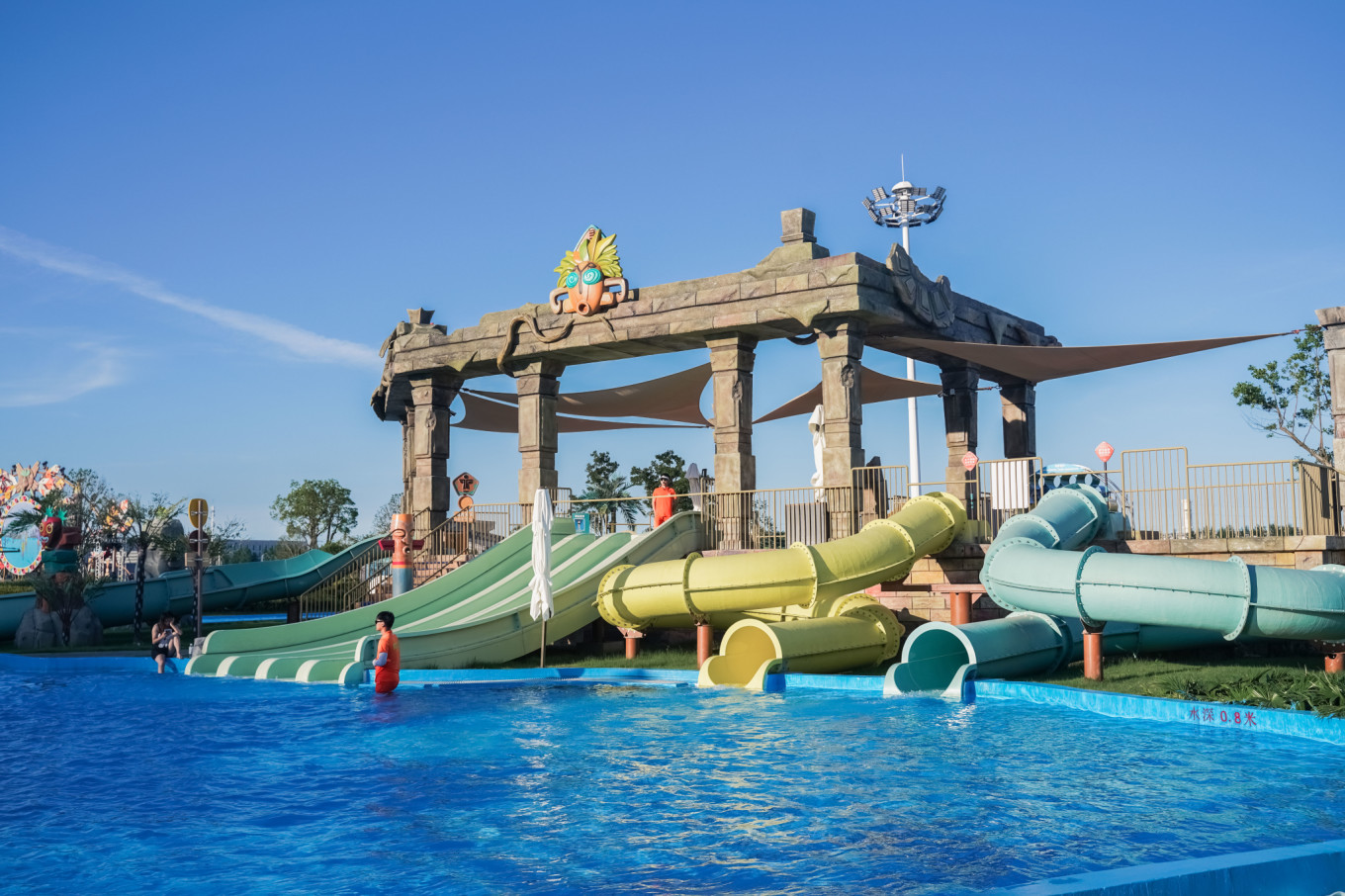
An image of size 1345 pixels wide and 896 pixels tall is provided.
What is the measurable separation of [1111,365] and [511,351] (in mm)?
11923

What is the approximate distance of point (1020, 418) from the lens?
996 inches

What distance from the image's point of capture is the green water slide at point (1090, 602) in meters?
11.8

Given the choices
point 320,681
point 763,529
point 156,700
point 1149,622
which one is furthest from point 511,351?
point 1149,622

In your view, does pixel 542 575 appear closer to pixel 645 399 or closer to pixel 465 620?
pixel 465 620

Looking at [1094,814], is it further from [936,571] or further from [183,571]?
[183,571]

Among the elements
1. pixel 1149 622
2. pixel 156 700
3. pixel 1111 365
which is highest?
pixel 1111 365

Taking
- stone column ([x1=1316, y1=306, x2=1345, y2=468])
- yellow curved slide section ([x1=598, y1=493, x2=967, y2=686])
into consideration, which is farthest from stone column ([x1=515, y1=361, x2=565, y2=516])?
stone column ([x1=1316, y1=306, x2=1345, y2=468])

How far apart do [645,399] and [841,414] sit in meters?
7.43

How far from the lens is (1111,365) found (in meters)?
20.6

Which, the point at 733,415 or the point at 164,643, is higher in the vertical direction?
the point at 733,415

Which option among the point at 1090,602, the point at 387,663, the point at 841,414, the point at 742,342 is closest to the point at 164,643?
the point at 387,663

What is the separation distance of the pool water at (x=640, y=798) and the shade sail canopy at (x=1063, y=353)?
8.18 m

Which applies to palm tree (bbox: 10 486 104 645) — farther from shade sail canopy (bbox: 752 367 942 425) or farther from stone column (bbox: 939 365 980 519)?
stone column (bbox: 939 365 980 519)

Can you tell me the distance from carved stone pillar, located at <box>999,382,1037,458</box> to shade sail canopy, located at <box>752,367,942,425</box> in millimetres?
1638
